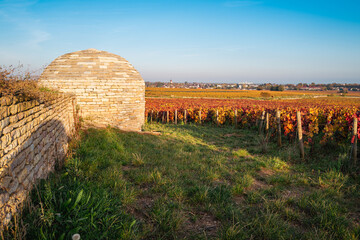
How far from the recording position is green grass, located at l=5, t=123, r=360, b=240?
111 inches

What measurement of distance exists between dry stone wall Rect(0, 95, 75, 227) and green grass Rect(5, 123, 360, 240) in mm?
238

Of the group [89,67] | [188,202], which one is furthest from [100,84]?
[188,202]

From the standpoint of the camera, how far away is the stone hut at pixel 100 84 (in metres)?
11.5

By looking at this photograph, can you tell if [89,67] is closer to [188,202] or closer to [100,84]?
[100,84]

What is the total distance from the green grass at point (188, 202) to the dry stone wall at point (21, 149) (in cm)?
24

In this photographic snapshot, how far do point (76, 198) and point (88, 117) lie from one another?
9.57 metres

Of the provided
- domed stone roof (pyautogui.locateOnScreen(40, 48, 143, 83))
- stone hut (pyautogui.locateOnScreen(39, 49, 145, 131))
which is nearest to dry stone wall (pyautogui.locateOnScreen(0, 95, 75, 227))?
stone hut (pyautogui.locateOnScreen(39, 49, 145, 131))

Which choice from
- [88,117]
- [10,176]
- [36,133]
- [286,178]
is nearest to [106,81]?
[88,117]

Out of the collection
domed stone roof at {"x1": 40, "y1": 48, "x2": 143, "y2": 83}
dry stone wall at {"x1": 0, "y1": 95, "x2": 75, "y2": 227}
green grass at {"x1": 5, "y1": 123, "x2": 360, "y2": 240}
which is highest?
domed stone roof at {"x1": 40, "y1": 48, "x2": 143, "y2": 83}

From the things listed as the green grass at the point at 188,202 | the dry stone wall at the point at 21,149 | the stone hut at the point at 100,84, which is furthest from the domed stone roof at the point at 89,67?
the dry stone wall at the point at 21,149

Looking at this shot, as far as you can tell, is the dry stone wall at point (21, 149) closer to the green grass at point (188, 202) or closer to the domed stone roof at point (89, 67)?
the green grass at point (188, 202)

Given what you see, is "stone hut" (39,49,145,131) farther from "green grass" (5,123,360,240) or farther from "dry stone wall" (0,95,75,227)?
"dry stone wall" (0,95,75,227)

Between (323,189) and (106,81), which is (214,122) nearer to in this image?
(106,81)

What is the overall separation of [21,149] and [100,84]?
9.32 m
